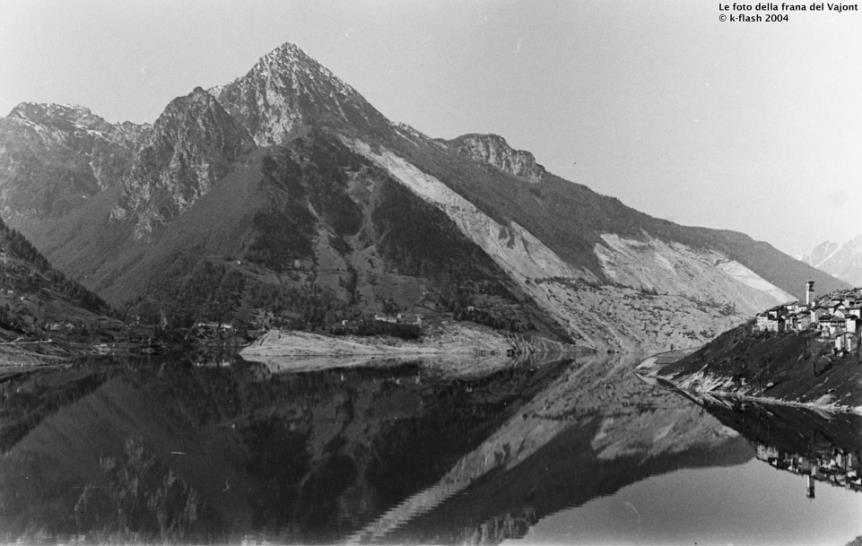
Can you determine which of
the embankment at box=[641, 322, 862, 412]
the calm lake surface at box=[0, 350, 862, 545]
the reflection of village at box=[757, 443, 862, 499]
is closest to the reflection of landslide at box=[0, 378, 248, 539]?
the calm lake surface at box=[0, 350, 862, 545]

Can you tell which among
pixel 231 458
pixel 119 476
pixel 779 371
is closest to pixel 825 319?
pixel 779 371

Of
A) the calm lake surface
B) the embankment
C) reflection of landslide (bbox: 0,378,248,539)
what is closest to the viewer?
the calm lake surface

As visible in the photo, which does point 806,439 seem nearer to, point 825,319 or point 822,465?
point 822,465

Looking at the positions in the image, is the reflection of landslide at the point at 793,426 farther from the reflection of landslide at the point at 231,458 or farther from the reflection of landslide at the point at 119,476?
the reflection of landslide at the point at 119,476

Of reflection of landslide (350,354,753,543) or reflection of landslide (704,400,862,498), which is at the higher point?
reflection of landslide (704,400,862,498)

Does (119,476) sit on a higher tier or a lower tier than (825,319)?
lower

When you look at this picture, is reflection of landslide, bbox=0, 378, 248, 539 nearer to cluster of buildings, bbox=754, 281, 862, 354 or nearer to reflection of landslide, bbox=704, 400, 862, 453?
reflection of landslide, bbox=704, 400, 862, 453

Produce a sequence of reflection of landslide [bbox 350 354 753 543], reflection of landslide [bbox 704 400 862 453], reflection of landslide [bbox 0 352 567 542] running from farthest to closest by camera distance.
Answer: reflection of landslide [bbox 704 400 862 453], reflection of landslide [bbox 0 352 567 542], reflection of landslide [bbox 350 354 753 543]

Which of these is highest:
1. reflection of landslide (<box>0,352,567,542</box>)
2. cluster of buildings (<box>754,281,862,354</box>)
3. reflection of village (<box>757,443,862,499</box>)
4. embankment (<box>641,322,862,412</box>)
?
cluster of buildings (<box>754,281,862,354</box>)
